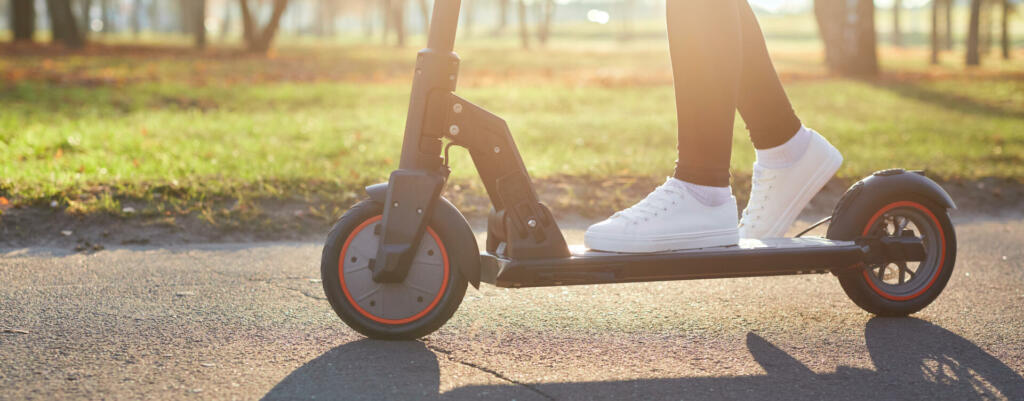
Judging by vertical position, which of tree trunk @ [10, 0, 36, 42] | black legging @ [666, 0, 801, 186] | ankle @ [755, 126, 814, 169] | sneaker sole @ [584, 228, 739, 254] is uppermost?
tree trunk @ [10, 0, 36, 42]

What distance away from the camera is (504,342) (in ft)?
9.79

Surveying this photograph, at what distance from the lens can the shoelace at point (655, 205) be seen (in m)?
2.88

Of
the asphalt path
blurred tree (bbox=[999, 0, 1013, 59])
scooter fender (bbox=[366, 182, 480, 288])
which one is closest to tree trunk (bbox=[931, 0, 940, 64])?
blurred tree (bbox=[999, 0, 1013, 59])

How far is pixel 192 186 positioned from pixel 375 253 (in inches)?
114

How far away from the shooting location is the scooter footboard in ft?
9.23

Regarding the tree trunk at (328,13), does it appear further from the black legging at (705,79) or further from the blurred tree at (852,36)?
the black legging at (705,79)

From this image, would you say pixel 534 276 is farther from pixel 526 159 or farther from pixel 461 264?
pixel 526 159

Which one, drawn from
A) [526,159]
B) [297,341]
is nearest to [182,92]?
[526,159]

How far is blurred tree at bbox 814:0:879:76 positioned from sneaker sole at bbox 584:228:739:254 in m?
15.6

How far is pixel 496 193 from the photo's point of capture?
9.47 ft

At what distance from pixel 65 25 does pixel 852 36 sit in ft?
63.7

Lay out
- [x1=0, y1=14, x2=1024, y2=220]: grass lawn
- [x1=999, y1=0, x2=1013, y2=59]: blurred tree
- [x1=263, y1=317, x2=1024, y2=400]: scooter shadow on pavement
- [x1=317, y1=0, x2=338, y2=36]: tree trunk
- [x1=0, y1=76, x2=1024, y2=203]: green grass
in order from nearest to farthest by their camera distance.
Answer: [x1=263, y1=317, x2=1024, y2=400]: scooter shadow on pavement < [x1=0, y1=14, x2=1024, y2=220]: grass lawn < [x1=0, y1=76, x2=1024, y2=203]: green grass < [x1=999, y1=0, x2=1013, y2=59]: blurred tree < [x1=317, y1=0, x2=338, y2=36]: tree trunk

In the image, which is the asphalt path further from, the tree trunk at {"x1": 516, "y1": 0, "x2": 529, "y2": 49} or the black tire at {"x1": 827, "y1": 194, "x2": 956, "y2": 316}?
the tree trunk at {"x1": 516, "y1": 0, "x2": 529, "y2": 49}

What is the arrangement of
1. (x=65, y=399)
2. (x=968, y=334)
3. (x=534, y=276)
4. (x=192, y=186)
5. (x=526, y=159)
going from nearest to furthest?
(x=65, y=399)
(x=534, y=276)
(x=968, y=334)
(x=192, y=186)
(x=526, y=159)
